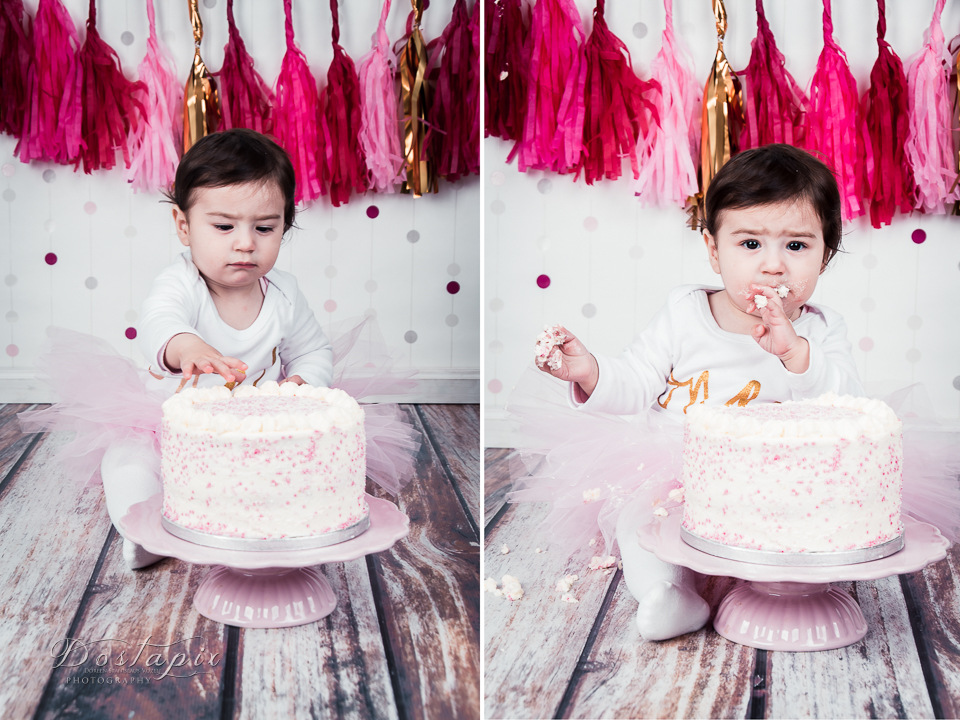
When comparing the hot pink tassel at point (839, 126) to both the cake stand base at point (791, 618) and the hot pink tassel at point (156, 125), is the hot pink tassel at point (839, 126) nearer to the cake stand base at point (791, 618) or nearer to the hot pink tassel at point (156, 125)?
the cake stand base at point (791, 618)

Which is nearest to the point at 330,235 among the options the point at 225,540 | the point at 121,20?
the point at 121,20

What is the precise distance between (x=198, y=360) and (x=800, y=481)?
69 cm

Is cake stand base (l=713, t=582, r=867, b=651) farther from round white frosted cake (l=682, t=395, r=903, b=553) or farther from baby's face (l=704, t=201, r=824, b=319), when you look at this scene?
baby's face (l=704, t=201, r=824, b=319)

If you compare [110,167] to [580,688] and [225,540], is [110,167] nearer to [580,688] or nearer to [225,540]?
[225,540]

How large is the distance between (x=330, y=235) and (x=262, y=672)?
621mm

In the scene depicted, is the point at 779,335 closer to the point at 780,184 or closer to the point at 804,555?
the point at 780,184

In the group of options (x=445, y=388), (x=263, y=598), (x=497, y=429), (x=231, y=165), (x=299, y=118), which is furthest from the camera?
(x=497, y=429)

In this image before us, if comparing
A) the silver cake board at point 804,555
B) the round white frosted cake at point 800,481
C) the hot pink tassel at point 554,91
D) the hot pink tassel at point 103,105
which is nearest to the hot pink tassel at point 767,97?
the hot pink tassel at point 554,91

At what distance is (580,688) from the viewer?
81 centimetres

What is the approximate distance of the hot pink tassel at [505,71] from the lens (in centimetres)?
129

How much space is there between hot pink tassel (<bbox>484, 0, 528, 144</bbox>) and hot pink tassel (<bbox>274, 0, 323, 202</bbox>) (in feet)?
0.97

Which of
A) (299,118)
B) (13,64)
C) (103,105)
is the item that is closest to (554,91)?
(299,118)

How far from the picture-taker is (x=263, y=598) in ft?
3.05

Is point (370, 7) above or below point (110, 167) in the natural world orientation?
above
